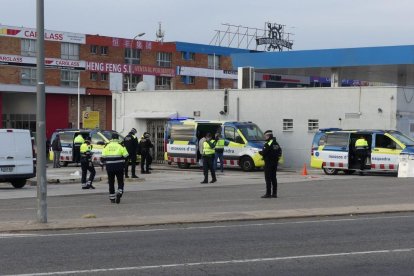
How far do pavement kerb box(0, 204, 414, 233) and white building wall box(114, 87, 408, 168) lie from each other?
52.4ft

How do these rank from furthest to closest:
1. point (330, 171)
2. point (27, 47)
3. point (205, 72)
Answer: point (205, 72) < point (27, 47) < point (330, 171)

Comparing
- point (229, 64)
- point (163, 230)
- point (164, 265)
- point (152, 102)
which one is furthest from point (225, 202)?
point (229, 64)

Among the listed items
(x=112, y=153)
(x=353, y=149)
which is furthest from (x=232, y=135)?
(x=112, y=153)

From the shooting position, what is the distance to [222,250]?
33.7 ft

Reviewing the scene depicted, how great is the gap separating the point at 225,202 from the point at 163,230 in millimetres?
5357

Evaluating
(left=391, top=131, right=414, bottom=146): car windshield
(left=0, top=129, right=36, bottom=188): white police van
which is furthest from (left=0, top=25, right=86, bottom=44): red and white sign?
(left=391, top=131, right=414, bottom=146): car windshield

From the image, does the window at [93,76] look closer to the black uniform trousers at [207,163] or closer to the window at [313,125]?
the window at [313,125]

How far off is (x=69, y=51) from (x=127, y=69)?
24.3ft

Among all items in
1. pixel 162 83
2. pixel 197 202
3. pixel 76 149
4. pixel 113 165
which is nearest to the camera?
pixel 113 165

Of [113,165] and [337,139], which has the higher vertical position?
[337,139]

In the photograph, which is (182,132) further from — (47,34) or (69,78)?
(69,78)

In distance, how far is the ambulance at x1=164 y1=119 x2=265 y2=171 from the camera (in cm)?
3184

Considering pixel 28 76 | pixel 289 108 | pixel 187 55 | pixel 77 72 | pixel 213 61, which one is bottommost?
pixel 289 108

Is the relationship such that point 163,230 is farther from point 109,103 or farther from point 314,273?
point 109,103
